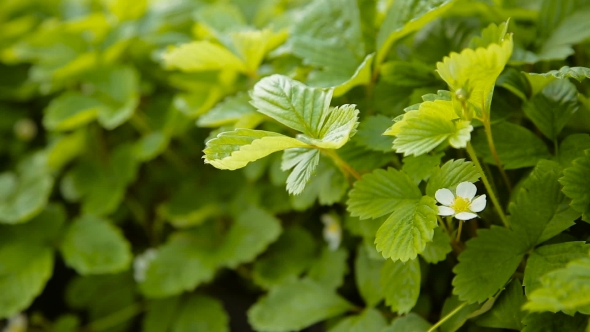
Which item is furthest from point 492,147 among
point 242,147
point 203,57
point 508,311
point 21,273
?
point 21,273

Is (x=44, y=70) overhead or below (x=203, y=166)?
overhead

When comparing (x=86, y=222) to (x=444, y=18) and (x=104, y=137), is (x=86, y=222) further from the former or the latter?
(x=444, y=18)

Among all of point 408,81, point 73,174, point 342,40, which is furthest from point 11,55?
point 408,81

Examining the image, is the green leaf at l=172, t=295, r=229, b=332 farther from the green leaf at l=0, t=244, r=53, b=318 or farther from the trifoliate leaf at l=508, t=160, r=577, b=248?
the trifoliate leaf at l=508, t=160, r=577, b=248

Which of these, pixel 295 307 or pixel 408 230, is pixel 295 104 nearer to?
pixel 408 230

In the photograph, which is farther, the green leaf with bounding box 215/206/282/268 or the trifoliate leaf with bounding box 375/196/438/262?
the green leaf with bounding box 215/206/282/268

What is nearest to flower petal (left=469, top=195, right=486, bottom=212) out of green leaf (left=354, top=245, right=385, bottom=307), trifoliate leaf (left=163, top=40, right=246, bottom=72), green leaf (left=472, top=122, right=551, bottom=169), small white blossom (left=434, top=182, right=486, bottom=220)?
small white blossom (left=434, top=182, right=486, bottom=220)
